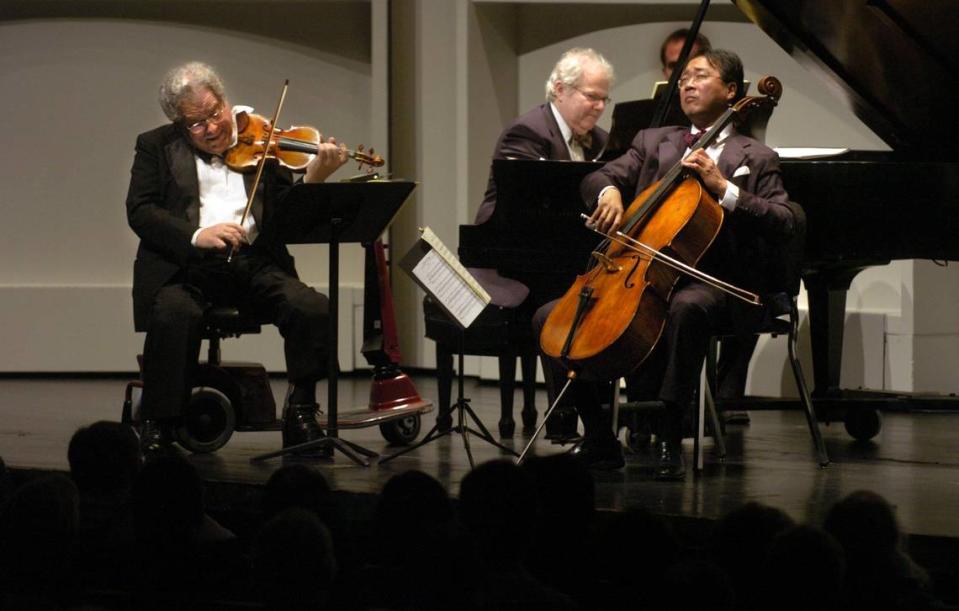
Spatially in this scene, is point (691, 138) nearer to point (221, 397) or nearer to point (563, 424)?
point (563, 424)

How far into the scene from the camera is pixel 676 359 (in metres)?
4.07

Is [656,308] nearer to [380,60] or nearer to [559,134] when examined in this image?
[559,134]

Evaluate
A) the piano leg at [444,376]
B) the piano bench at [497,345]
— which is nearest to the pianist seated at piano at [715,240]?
the piano bench at [497,345]

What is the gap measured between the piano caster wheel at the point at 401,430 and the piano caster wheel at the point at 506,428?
318 millimetres

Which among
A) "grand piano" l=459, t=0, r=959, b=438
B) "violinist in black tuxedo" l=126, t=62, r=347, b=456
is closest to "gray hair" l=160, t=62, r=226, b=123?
"violinist in black tuxedo" l=126, t=62, r=347, b=456

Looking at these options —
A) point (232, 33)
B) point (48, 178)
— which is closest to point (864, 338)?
point (232, 33)

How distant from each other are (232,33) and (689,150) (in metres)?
4.11

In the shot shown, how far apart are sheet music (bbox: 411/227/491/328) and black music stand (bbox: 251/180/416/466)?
0.18 meters

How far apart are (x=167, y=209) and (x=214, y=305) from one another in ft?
1.17

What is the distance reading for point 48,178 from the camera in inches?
306

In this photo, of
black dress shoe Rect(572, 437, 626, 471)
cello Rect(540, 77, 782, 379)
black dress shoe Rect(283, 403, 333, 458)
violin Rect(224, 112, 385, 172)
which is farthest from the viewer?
violin Rect(224, 112, 385, 172)

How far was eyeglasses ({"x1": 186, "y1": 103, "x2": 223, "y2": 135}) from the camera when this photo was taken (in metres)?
4.76

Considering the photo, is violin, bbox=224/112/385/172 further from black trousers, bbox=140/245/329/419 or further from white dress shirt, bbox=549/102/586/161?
white dress shirt, bbox=549/102/586/161

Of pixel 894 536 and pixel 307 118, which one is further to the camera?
pixel 307 118
